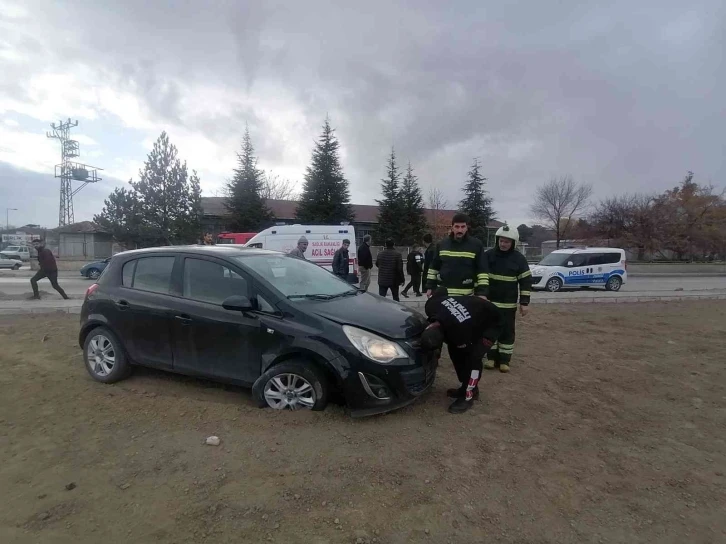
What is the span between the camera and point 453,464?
3.00 metres

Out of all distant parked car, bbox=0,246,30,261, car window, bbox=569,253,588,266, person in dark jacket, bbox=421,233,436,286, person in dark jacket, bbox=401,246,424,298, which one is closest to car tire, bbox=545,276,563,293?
car window, bbox=569,253,588,266

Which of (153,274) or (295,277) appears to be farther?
(153,274)

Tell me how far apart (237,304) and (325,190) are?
33.5m

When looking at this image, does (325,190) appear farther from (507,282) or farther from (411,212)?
(507,282)

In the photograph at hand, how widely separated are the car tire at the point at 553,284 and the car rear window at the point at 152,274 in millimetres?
14631

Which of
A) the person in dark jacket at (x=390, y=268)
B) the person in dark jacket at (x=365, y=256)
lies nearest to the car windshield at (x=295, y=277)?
the person in dark jacket at (x=390, y=268)

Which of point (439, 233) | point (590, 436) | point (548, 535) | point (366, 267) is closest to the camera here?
point (548, 535)

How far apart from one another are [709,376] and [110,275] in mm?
6953

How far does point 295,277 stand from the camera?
4.37 m

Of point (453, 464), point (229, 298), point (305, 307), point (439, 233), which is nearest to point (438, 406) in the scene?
point (453, 464)

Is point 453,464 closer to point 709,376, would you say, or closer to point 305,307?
point 305,307

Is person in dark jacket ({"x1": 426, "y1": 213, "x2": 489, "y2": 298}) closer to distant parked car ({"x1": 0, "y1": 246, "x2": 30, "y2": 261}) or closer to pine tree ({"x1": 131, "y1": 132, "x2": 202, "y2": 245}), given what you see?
pine tree ({"x1": 131, "y1": 132, "x2": 202, "y2": 245})

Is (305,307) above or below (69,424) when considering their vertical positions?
above

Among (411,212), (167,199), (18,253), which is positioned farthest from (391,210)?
(18,253)
